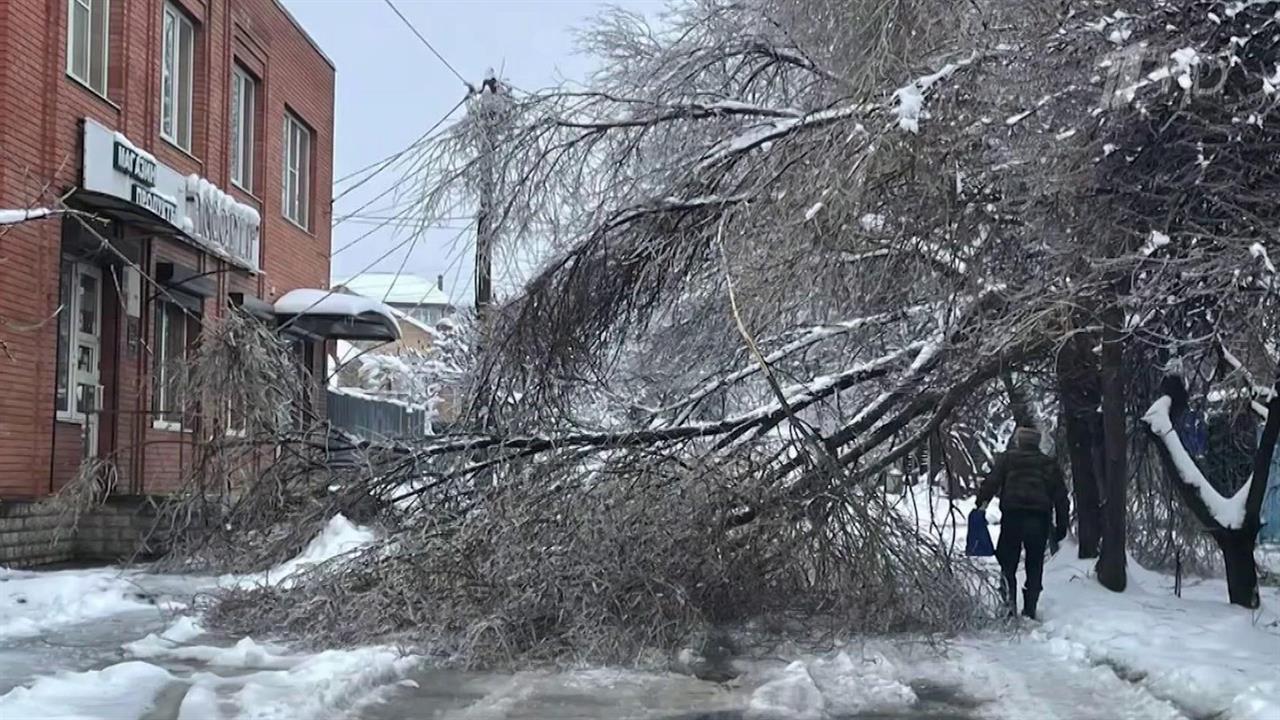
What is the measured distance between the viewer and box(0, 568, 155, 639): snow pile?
10.4 metres

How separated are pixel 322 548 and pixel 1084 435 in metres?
7.23

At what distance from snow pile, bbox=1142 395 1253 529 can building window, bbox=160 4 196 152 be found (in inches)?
474

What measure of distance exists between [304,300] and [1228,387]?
47.4 feet

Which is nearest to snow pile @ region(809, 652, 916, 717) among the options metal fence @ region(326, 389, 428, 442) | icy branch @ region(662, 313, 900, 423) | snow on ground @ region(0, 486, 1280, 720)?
snow on ground @ region(0, 486, 1280, 720)

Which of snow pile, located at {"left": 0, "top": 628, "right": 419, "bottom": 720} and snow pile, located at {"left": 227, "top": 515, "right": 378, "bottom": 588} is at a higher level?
snow pile, located at {"left": 227, "top": 515, "right": 378, "bottom": 588}

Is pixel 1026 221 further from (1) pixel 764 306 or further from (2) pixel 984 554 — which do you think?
(2) pixel 984 554

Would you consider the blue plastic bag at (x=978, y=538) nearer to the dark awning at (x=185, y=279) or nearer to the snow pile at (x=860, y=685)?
the snow pile at (x=860, y=685)

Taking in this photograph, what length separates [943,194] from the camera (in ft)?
29.2

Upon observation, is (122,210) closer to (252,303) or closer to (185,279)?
(185,279)

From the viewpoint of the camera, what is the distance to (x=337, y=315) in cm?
2091

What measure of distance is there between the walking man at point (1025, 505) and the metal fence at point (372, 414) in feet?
46.5

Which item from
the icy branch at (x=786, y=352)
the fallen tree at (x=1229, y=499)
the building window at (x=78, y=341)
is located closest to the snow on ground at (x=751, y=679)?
the fallen tree at (x=1229, y=499)

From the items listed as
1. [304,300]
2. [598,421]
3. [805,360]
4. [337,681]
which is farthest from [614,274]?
[304,300]

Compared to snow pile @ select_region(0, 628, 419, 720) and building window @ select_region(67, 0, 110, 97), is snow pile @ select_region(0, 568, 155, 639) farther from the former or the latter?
building window @ select_region(67, 0, 110, 97)
